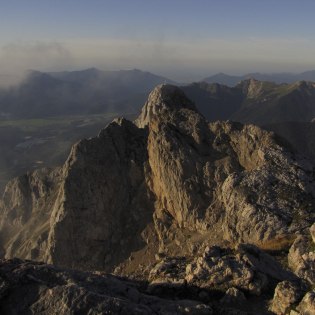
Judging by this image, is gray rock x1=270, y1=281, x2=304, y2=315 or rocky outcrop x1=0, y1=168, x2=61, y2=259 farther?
rocky outcrop x1=0, y1=168, x2=61, y2=259

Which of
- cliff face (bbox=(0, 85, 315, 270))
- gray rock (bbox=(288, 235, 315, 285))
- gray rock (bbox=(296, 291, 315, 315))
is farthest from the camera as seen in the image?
cliff face (bbox=(0, 85, 315, 270))

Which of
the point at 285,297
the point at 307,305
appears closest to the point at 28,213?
the point at 285,297

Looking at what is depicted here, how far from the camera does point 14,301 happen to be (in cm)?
2094

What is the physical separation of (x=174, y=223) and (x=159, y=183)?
21.5 feet

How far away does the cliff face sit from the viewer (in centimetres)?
5769

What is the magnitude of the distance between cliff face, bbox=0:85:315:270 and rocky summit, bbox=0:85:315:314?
0.51 ft

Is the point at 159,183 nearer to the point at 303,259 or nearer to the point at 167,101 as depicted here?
the point at 167,101

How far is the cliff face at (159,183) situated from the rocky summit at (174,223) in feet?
0.51

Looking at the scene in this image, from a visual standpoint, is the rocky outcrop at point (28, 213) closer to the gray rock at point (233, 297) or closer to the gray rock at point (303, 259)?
the gray rock at point (303, 259)

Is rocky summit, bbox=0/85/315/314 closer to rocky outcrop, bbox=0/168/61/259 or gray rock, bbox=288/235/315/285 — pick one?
gray rock, bbox=288/235/315/285

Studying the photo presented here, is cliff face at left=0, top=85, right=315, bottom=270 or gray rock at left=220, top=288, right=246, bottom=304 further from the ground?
gray rock at left=220, top=288, right=246, bottom=304

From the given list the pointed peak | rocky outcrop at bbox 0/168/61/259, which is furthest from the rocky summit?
rocky outcrop at bbox 0/168/61/259

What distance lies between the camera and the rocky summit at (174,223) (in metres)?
22.7

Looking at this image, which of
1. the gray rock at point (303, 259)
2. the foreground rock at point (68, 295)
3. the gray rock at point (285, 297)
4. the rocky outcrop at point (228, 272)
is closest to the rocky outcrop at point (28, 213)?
the gray rock at point (303, 259)
